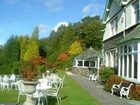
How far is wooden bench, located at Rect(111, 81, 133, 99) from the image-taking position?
19.7 m

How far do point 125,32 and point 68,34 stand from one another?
61.3 metres

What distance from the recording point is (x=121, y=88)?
2030 centimetres

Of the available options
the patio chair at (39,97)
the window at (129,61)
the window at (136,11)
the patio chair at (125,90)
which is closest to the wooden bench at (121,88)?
the patio chair at (125,90)

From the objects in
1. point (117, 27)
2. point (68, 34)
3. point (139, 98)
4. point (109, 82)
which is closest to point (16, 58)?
point (68, 34)

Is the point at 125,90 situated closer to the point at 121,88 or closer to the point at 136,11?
the point at 121,88

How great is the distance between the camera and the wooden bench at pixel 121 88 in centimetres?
1975

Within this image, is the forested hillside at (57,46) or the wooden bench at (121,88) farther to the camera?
the forested hillside at (57,46)

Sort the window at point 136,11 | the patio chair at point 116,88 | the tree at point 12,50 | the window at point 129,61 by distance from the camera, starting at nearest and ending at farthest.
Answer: the window at point 129,61 → the patio chair at point 116,88 → the window at point 136,11 → the tree at point 12,50

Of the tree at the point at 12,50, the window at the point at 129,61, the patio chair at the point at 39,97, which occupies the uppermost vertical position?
the tree at the point at 12,50

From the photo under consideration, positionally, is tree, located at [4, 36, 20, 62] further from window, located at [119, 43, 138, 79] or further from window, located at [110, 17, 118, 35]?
window, located at [119, 43, 138, 79]

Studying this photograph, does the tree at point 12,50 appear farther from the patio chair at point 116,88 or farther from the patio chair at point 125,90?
the patio chair at point 125,90

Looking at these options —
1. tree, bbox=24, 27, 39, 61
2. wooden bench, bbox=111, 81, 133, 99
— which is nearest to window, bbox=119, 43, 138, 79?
wooden bench, bbox=111, 81, 133, 99

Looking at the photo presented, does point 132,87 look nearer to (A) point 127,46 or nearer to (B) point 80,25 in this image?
(A) point 127,46

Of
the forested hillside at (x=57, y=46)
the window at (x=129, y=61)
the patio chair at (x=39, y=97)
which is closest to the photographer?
the patio chair at (x=39, y=97)
